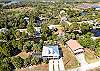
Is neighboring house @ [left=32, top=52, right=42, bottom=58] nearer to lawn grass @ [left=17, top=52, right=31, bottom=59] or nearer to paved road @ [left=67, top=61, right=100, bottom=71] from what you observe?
lawn grass @ [left=17, top=52, right=31, bottom=59]

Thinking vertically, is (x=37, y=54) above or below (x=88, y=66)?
above

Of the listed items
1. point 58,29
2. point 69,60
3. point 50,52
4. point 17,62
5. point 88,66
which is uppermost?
point 17,62

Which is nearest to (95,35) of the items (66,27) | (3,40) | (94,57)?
(66,27)

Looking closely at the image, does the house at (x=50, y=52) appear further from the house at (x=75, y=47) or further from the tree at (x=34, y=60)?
the house at (x=75, y=47)

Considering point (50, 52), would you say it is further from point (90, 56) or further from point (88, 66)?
point (90, 56)

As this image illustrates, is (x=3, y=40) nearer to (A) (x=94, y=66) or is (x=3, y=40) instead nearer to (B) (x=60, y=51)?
(B) (x=60, y=51)

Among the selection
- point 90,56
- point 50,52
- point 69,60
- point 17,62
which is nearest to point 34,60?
point 17,62
